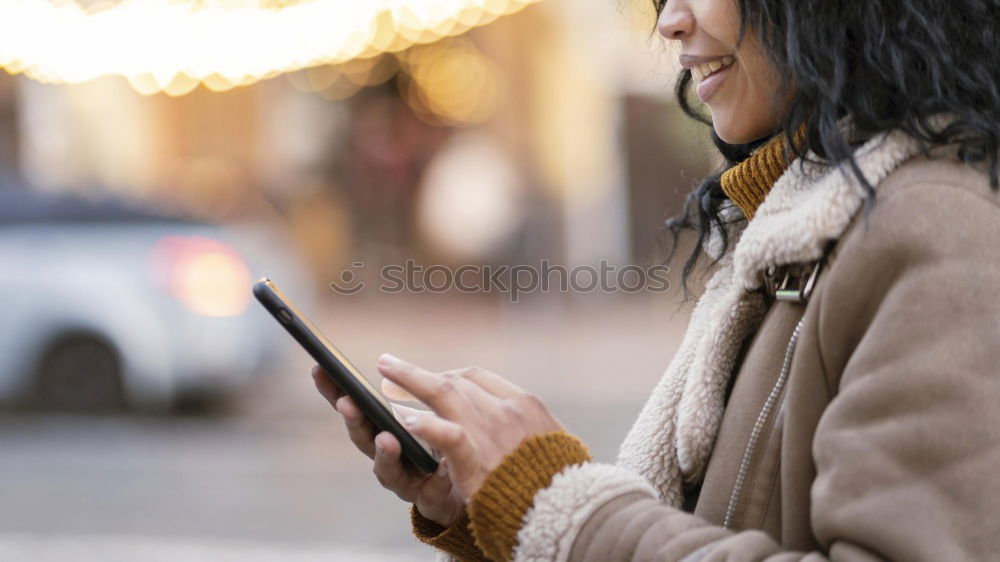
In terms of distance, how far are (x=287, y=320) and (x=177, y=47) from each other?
10.3 m

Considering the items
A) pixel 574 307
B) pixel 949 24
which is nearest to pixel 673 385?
pixel 949 24

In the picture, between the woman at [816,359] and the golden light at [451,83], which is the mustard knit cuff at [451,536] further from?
the golden light at [451,83]

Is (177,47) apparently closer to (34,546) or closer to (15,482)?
(15,482)

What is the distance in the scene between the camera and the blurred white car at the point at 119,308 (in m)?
7.55

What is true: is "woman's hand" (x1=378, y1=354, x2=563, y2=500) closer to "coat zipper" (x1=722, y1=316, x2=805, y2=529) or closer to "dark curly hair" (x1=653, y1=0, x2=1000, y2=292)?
"coat zipper" (x1=722, y1=316, x2=805, y2=529)

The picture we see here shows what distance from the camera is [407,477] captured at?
150cm

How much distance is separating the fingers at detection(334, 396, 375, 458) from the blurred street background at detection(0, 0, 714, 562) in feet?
2.32

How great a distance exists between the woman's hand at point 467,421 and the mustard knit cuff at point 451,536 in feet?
0.71

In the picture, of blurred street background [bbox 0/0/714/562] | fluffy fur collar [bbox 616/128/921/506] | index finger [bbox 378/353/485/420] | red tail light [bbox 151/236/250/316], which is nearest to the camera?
fluffy fur collar [bbox 616/128/921/506]

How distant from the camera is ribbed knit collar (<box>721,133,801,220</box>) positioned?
138 centimetres

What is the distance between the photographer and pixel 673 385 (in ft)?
5.06

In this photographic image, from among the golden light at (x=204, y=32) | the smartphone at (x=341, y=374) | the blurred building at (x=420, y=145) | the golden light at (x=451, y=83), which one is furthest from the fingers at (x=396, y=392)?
the golden light at (x=451, y=83)

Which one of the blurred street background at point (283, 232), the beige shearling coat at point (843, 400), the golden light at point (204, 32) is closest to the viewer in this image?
the beige shearling coat at point (843, 400)

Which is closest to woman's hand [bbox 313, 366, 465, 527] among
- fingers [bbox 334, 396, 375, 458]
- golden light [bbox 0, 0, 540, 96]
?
fingers [bbox 334, 396, 375, 458]
